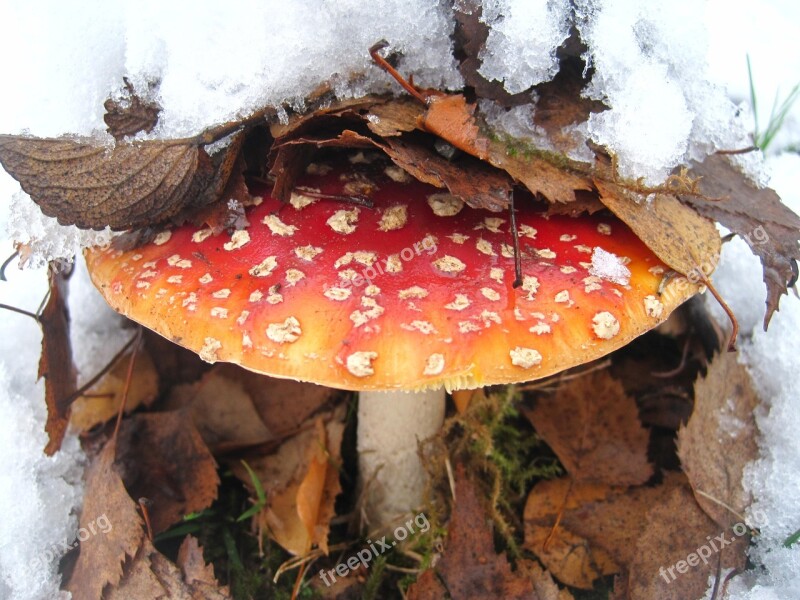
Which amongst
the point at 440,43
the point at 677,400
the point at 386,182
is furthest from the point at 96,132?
the point at 677,400

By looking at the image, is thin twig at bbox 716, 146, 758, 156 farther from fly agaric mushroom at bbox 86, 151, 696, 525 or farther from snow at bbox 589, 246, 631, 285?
snow at bbox 589, 246, 631, 285

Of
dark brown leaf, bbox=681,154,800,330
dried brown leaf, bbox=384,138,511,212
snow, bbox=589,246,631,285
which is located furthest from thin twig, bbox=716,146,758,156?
dried brown leaf, bbox=384,138,511,212

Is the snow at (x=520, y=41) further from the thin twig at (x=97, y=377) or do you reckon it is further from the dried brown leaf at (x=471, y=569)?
the thin twig at (x=97, y=377)

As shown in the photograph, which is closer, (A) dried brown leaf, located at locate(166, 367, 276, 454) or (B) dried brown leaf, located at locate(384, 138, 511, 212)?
(B) dried brown leaf, located at locate(384, 138, 511, 212)

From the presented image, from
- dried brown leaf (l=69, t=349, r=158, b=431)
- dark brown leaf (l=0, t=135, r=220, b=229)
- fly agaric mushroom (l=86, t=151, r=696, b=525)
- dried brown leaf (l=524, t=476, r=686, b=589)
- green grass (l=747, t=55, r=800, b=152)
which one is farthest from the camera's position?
green grass (l=747, t=55, r=800, b=152)

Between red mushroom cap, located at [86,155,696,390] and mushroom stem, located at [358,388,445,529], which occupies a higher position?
red mushroom cap, located at [86,155,696,390]

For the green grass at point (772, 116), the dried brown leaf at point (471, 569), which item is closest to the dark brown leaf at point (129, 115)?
the dried brown leaf at point (471, 569)
